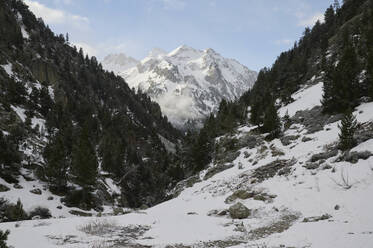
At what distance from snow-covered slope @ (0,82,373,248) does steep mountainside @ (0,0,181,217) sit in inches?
778

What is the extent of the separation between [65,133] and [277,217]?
47.3m

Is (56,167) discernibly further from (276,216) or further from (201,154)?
(276,216)

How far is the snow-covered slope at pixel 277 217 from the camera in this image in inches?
368

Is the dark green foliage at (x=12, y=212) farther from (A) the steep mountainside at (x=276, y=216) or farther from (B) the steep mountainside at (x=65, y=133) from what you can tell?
(A) the steep mountainside at (x=276, y=216)

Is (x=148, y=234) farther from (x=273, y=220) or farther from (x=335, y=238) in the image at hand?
(x=335, y=238)

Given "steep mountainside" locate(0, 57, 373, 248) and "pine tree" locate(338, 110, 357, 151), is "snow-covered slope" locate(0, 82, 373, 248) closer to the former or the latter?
"steep mountainside" locate(0, 57, 373, 248)

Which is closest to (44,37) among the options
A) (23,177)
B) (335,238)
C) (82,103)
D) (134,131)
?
(82,103)

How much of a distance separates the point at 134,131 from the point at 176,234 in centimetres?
8566

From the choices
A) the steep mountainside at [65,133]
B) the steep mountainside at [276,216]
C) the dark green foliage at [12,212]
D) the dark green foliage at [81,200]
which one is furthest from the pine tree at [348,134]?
the dark green foliage at [81,200]

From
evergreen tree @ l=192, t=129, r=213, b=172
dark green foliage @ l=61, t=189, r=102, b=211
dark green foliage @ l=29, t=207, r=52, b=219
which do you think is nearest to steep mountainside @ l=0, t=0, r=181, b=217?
dark green foliage @ l=61, t=189, r=102, b=211

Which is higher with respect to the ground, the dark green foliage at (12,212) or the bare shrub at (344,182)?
the dark green foliage at (12,212)

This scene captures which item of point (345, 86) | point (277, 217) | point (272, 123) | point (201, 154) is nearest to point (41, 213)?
point (277, 217)

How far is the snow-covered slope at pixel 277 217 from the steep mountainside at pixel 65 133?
19.8m

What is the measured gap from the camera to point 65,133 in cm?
4941
